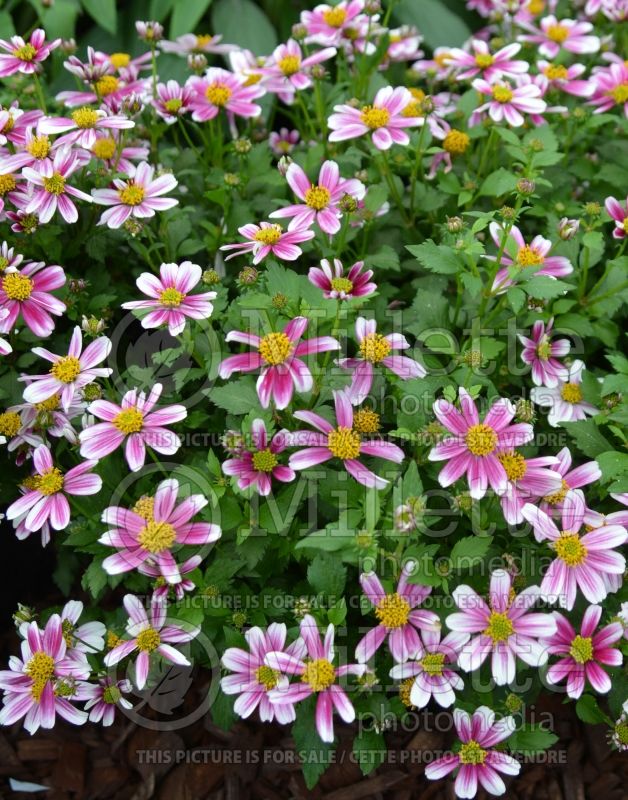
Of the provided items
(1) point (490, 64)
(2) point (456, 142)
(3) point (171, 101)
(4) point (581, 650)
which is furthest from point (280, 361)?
(1) point (490, 64)

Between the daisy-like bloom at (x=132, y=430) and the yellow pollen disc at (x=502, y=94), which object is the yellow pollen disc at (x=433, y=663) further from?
the yellow pollen disc at (x=502, y=94)

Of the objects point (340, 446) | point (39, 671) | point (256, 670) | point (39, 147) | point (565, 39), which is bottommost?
point (39, 671)

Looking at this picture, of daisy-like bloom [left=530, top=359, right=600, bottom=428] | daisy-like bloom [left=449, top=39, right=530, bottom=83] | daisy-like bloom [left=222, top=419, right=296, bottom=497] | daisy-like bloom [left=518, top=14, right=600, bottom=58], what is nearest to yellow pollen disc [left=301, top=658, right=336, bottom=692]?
daisy-like bloom [left=222, top=419, right=296, bottom=497]

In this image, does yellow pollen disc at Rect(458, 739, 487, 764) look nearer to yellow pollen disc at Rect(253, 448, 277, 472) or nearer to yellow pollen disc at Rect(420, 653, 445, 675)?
yellow pollen disc at Rect(420, 653, 445, 675)

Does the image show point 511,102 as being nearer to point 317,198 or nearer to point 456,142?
point 456,142

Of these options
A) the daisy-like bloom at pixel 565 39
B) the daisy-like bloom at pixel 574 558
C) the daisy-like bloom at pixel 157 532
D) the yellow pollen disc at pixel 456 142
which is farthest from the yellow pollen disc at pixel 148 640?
the daisy-like bloom at pixel 565 39

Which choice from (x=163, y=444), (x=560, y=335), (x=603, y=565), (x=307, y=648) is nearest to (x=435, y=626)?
(x=307, y=648)
